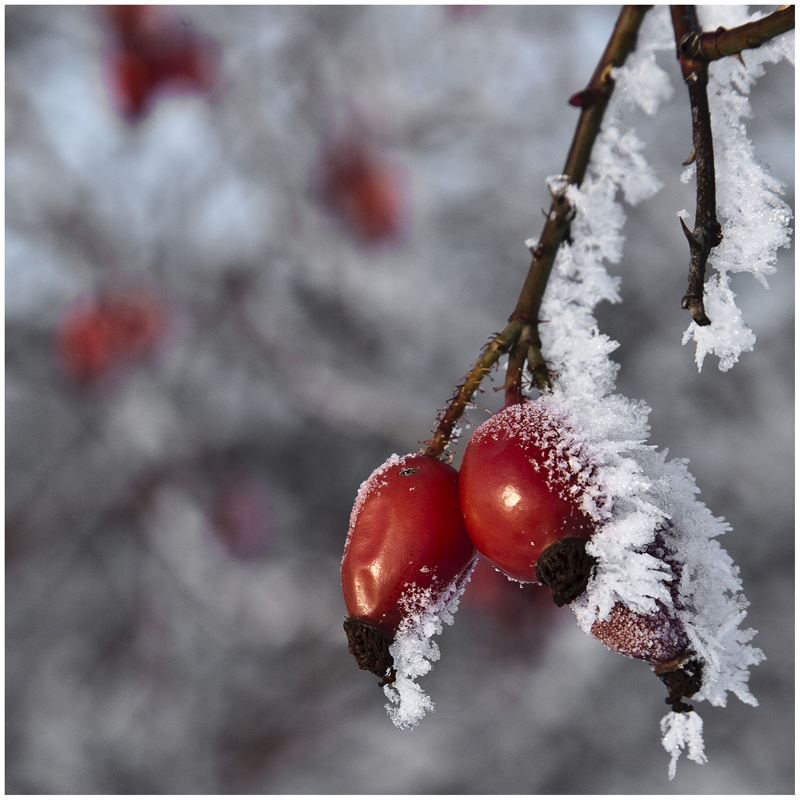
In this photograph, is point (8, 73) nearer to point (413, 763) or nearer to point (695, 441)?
point (695, 441)

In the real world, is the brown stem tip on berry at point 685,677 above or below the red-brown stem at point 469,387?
below

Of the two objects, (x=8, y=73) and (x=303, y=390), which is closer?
(x=8, y=73)

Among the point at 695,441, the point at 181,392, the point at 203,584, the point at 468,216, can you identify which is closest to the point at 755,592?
the point at 695,441

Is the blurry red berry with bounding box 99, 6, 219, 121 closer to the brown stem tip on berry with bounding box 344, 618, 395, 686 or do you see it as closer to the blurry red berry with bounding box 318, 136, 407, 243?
the blurry red berry with bounding box 318, 136, 407, 243

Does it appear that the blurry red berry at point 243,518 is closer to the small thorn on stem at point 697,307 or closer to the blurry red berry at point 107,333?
the blurry red berry at point 107,333

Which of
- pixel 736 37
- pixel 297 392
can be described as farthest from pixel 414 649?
pixel 297 392

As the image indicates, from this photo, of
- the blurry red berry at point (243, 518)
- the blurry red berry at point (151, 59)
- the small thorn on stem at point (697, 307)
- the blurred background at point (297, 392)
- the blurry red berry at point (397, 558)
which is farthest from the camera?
the blurry red berry at point (243, 518)

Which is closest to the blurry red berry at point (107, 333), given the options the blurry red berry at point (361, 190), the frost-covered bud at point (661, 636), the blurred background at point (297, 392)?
the blurred background at point (297, 392)

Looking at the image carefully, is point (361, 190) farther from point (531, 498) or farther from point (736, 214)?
point (531, 498)
